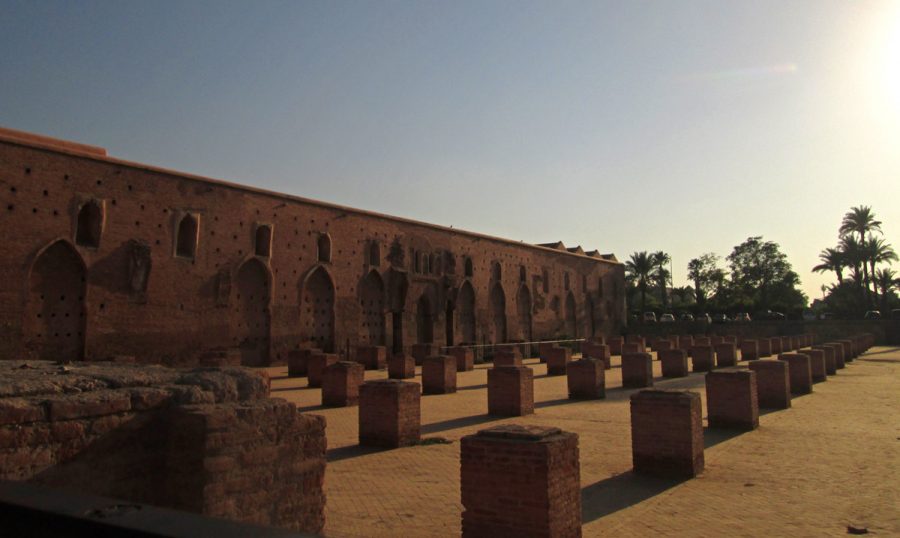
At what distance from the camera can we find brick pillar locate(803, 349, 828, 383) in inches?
645

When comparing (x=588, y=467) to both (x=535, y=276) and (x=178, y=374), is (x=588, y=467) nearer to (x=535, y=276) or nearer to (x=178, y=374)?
Result: (x=178, y=374)

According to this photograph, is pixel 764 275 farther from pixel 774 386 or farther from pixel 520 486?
pixel 520 486

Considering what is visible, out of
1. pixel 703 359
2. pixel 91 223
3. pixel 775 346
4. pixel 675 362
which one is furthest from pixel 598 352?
pixel 91 223

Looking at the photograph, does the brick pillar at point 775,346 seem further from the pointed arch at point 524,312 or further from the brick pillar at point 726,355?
the pointed arch at point 524,312

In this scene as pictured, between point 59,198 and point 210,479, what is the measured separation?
1819 centimetres

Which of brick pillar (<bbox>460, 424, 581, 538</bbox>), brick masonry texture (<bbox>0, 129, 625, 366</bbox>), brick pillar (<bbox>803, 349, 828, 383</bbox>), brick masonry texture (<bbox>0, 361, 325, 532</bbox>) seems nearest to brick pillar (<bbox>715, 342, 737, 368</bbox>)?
brick pillar (<bbox>803, 349, 828, 383</bbox>)

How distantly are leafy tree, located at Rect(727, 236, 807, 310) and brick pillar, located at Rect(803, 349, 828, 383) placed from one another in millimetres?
43985

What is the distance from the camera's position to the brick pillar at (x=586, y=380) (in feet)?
44.6

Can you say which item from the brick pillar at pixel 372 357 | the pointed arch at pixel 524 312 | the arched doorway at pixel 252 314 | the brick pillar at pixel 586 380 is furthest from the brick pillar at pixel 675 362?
the pointed arch at pixel 524 312

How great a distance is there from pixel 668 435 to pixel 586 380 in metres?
6.99

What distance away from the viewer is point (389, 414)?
852cm

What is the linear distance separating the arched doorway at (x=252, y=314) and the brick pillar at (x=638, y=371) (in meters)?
13.6

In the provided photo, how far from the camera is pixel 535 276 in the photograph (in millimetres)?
39000

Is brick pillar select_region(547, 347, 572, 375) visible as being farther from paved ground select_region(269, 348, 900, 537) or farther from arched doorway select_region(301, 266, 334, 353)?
arched doorway select_region(301, 266, 334, 353)
